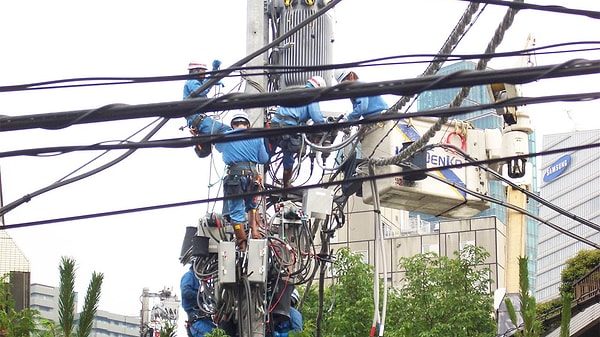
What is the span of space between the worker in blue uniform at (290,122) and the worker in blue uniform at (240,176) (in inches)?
16.2

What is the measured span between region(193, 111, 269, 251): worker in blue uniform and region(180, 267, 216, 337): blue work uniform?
1.57 m

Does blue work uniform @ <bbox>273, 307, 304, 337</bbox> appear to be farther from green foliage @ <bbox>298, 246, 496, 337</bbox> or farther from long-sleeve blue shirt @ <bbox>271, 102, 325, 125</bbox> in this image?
green foliage @ <bbox>298, 246, 496, 337</bbox>

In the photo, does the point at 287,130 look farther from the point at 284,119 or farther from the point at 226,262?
the point at 284,119

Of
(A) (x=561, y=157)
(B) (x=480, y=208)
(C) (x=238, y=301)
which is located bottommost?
(C) (x=238, y=301)

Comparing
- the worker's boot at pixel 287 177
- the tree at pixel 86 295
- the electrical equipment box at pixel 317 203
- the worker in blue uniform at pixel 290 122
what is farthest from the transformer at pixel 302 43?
the tree at pixel 86 295

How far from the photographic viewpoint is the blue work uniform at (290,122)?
1712cm

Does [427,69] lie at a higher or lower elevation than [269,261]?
higher

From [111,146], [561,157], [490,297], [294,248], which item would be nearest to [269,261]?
[294,248]

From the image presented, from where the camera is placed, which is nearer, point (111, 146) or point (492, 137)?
point (111, 146)

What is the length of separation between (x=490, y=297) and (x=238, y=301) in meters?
10.4

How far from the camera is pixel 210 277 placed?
1725cm

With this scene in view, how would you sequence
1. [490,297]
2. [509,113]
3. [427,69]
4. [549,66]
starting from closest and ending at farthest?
[549,66] → [427,69] → [509,113] → [490,297]

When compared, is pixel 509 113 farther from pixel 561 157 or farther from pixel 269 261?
pixel 561 157

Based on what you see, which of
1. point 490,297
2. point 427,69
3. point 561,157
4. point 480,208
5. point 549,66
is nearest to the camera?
point 549,66
